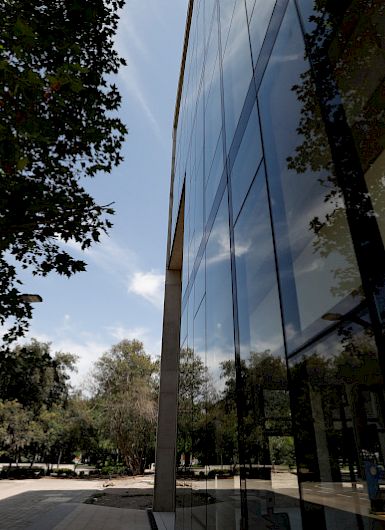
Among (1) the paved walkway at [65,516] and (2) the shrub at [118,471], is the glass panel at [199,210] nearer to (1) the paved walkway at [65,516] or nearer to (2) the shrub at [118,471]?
(1) the paved walkway at [65,516]

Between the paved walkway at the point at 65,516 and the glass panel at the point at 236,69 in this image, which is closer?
the glass panel at the point at 236,69

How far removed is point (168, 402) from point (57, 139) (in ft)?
39.3

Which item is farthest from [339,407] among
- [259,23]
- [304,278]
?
[259,23]

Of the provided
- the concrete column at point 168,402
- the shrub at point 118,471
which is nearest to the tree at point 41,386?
the shrub at point 118,471

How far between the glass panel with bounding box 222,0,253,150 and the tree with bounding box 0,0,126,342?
2814 millimetres

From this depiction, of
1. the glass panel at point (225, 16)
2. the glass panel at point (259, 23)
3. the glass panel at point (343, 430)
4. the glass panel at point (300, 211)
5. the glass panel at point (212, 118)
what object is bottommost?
the glass panel at point (343, 430)

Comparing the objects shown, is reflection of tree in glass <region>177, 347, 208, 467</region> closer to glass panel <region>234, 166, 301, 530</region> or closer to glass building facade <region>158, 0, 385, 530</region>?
glass building facade <region>158, 0, 385, 530</region>

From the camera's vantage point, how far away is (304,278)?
2.75m

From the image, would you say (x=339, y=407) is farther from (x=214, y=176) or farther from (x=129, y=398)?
(x=129, y=398)

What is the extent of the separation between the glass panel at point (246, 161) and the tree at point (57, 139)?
3.54 meters

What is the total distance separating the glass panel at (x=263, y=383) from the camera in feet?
9.42

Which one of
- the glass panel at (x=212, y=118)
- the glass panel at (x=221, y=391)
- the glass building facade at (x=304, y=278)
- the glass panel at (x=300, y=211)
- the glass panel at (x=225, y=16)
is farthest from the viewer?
the glass panel at (x=212, y=118)

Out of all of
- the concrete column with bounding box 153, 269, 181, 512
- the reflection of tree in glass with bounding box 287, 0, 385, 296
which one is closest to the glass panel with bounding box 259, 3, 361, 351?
the reflection of tree in glass with bounding box 287, 0, 385, 296

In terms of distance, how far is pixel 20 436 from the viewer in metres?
35.8
